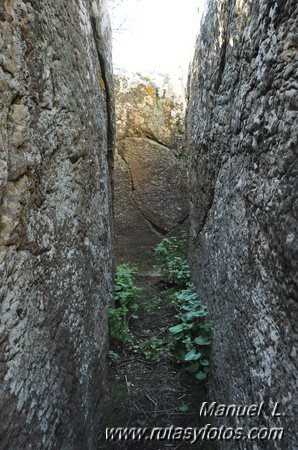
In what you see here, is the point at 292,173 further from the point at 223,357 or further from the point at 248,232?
the point at 223,357

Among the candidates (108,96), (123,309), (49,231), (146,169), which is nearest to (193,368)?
(123,309)

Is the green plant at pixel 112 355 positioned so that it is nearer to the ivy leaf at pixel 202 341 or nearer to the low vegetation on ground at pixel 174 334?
the low vegetation on ground at pixel 174 334

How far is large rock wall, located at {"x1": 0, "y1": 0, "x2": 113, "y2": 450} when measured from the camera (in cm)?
135

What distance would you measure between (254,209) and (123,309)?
2052mm

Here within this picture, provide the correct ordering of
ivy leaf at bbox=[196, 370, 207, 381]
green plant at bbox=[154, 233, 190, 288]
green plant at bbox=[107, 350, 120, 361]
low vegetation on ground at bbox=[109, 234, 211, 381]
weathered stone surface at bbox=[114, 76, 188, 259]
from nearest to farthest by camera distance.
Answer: ivy leaf at bbox=[196, 370, 207, 381] < low vegetation on ground at bbox=[109, 234, 211, 381] < green plant at bbox=[107, 350, 120, 361] < green plant at bbox=[154, 233, 190, 288] < weathered stone surface at bbox=[114, 76, 188, 259]

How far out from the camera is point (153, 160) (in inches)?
263

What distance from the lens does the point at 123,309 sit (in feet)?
11.5

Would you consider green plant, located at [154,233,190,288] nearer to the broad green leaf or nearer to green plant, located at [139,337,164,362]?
green plant, located at [139,337,164,362]

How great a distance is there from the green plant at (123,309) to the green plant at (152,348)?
14 centimetres

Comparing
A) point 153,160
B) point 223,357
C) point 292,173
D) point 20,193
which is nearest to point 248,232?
point 292,173

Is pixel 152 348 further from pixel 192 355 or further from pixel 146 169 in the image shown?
pixel 146 169

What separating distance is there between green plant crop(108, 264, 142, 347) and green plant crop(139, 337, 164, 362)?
14 centimetres

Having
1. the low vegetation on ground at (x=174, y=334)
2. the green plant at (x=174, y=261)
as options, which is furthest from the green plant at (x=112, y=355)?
the green plant at (x=174, y=261)

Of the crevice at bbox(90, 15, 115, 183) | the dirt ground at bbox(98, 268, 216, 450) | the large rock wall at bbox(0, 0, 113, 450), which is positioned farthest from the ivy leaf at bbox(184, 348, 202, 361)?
the crevice at bbox(90, 15, 115, 183)
